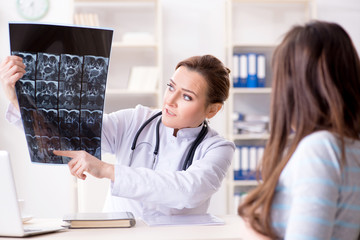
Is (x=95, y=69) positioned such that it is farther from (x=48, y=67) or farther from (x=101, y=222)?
(x=101, y=222)

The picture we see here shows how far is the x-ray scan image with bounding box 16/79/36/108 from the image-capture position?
163 centimetres

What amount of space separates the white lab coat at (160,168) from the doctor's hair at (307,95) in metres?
0.68

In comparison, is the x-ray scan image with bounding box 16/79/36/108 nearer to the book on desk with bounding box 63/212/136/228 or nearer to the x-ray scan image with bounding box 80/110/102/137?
the x-ray scan image with bounding box 80/110/102/137

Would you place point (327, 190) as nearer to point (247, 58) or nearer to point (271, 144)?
point (271, 144)

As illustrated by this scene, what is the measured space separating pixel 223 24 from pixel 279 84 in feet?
11.2

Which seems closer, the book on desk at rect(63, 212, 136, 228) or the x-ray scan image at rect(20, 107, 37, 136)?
the book on desk at rect(63, 212, 136, 228)

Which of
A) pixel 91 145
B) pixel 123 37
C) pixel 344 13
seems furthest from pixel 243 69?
pixel 91 145

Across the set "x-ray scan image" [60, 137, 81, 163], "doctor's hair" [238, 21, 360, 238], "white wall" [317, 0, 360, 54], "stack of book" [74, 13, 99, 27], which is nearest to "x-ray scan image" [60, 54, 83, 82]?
"x-ray scan image" [60, 137, 81, 163]

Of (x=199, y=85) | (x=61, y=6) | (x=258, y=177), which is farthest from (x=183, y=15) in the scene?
(x=258, y=177)

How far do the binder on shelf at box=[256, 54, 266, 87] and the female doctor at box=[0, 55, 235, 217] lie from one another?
2.00m

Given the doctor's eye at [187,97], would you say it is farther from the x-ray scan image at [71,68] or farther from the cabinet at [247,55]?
the cabinet at [247,55]

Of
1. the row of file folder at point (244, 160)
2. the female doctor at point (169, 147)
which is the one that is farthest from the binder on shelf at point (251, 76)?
the female doctor at point (169, 147)

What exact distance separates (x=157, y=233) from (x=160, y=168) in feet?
1.51

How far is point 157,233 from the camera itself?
1.44 m
